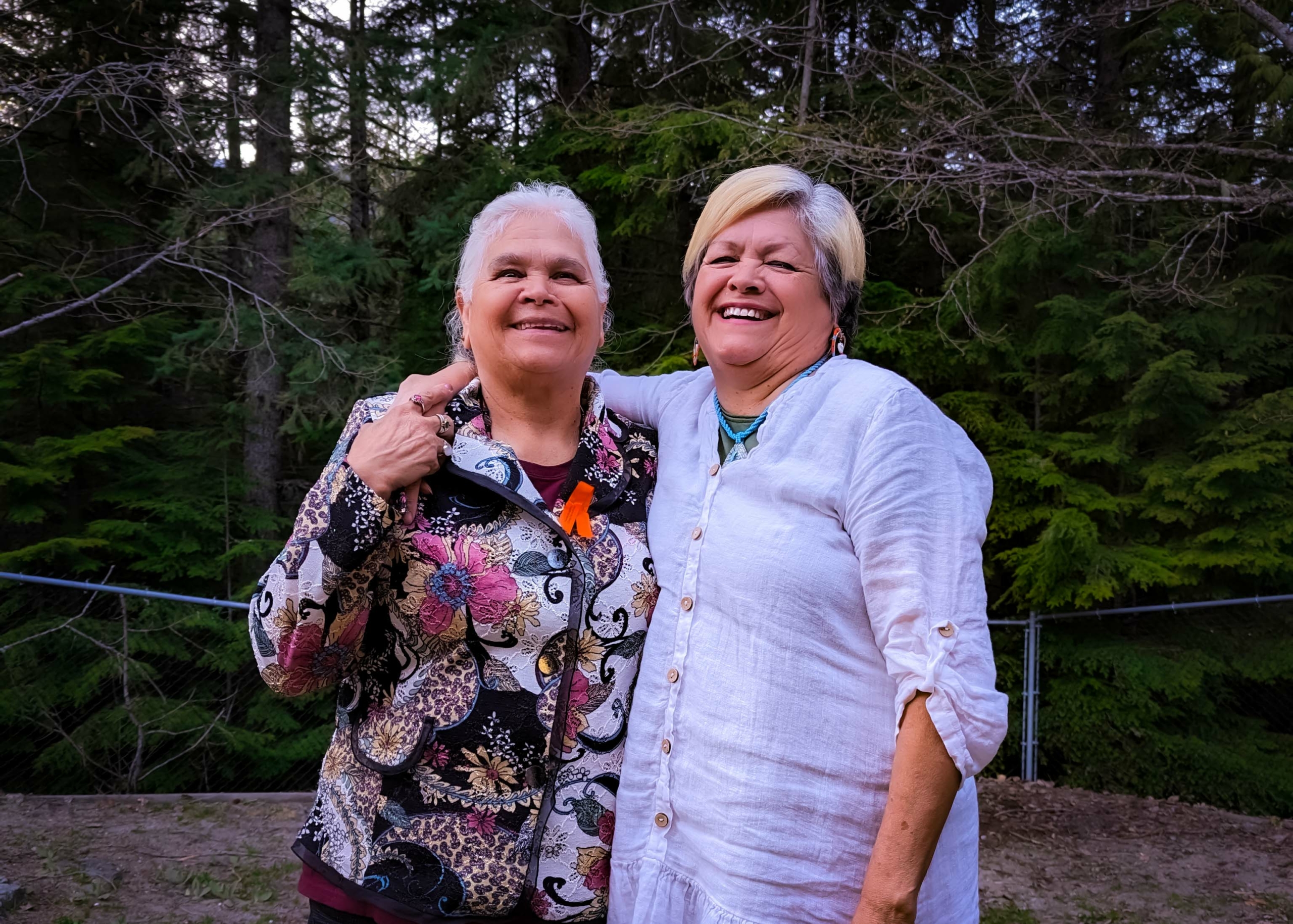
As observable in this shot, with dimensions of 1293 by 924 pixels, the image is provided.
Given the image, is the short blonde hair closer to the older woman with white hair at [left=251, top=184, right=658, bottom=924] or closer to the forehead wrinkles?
the forehead wrinkles

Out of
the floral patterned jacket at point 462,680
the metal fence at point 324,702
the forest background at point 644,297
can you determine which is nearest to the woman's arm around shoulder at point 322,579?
the floral patterned jacket at point 462,680

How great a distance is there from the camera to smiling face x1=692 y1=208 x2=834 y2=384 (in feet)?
5.98

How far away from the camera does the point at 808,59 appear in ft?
22.8

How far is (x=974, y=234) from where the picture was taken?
7.17m

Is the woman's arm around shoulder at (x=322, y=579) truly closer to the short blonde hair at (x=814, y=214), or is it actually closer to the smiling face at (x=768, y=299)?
the smiling face at (x=768, y=299)

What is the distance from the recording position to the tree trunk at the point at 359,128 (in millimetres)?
7961

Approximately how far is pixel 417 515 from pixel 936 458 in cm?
94

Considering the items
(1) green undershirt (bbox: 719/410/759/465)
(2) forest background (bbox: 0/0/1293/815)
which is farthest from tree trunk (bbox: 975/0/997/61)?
(1) green undershirt (bbox: 719/410/759/465)

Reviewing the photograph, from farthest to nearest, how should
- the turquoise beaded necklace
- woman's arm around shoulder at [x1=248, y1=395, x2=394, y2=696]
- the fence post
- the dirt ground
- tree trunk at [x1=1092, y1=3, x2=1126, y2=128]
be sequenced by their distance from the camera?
tree trunk at [x1=1092, y1=3, x2=1126, y2=128] < the fence post < the dirt ground < the turquoise beaded necklace < woman's arm around shoulder at [x1=248, y1=395, x2=394, y2=696]

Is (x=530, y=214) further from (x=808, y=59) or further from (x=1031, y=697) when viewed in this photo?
(x=1031, y=697)

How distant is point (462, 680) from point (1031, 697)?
6414mm

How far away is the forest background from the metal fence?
30mm

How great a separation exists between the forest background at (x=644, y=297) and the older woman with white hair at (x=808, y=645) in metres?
4.21

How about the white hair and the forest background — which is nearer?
the white hair
